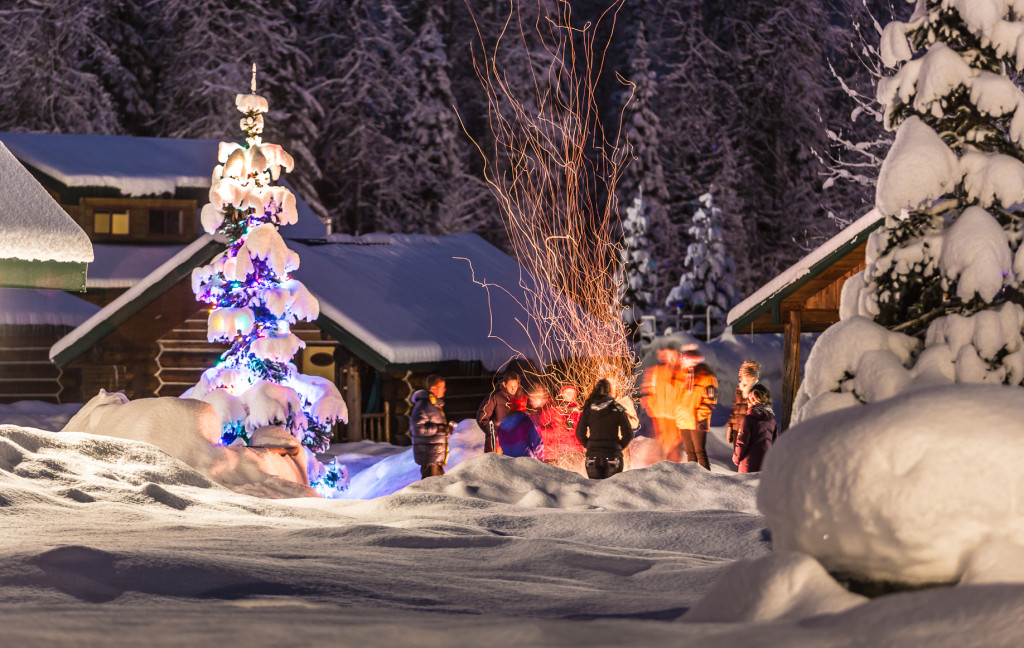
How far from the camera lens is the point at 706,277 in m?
38.2

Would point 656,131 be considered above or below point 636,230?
above

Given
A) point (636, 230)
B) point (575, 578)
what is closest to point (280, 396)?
point (575, 578)

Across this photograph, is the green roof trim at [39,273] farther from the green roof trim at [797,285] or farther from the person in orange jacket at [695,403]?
the green roof trim at [797,285]

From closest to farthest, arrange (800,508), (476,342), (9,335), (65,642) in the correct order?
(65,642) → (800,508) → (476,342) → (9,335)

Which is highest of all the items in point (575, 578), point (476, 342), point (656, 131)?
point (656, 131)

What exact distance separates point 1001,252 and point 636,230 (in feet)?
104

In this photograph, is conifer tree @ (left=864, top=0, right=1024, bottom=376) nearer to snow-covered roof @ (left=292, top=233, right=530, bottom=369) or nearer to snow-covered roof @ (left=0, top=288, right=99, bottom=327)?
snow-covered roof @ (left=292, top=233, right=530, bottom=369)

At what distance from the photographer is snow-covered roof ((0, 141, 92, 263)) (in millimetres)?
10484

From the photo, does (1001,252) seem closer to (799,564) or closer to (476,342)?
(799,564)

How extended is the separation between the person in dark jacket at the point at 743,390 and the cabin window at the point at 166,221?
65.9 feet

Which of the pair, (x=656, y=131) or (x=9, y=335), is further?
(x=656, y=131)

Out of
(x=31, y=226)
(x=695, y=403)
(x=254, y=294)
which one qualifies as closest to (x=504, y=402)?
(x=695, y=403)

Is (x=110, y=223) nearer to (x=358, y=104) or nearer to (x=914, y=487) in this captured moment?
(x=358, y=104)

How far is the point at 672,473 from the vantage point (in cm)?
1205
